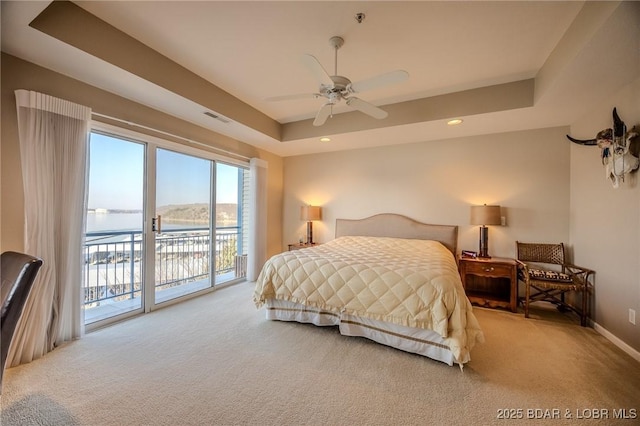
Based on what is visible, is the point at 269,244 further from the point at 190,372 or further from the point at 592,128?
the point at 592,128

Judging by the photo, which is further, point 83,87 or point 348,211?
point 348,211

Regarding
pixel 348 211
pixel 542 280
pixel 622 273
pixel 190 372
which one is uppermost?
pixel 348 211

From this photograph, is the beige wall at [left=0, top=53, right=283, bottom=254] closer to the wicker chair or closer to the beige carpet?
the beige carpet

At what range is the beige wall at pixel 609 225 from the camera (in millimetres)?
2260

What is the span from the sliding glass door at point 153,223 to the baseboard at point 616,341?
4.81 meters

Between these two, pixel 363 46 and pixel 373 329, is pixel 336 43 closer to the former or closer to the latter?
pixel 363 46

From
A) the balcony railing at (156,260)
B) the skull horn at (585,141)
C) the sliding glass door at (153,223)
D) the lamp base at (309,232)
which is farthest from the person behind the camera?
the lamp base at (309,232)

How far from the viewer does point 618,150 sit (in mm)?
2309

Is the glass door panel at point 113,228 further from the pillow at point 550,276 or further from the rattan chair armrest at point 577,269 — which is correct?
the rattan chair armrest at point 577,269

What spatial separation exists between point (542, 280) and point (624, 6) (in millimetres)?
2581

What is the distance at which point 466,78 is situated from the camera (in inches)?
112

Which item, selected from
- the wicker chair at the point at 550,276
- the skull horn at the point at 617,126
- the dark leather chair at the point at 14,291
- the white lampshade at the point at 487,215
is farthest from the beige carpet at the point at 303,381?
the skull horn at the point at 617,126

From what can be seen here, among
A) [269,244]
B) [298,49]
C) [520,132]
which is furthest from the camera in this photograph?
[269,244]

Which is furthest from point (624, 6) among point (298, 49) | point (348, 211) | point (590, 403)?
point (348, 211)
